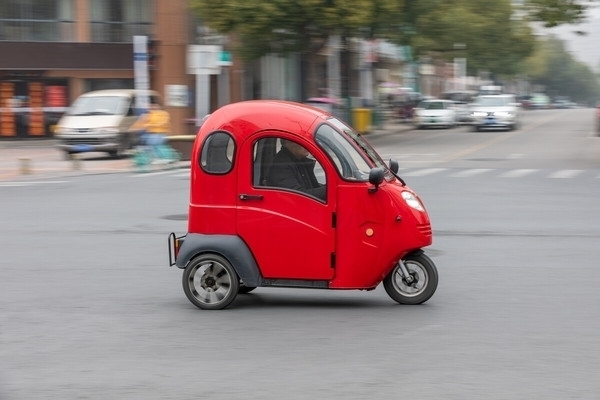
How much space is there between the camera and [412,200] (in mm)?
8562

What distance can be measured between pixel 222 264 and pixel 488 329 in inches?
87.6

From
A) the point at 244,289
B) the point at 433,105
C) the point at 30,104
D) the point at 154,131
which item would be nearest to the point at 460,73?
the point at 433,105

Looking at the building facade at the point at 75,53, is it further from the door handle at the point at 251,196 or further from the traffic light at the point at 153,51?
the door handle at the point at 251,196

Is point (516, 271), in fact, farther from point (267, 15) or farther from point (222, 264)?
point (267, 15)

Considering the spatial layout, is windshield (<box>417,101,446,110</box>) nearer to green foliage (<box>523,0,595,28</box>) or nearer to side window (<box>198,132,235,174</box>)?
green foliage (<box>523,0,595,28</box>)

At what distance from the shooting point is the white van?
29531 mm

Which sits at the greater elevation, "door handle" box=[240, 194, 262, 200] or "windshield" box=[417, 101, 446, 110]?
"door handle" box=[240, 194, 262, 200]

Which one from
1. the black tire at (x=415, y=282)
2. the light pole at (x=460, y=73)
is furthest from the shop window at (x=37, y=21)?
the light pole at (x=460, y=73)

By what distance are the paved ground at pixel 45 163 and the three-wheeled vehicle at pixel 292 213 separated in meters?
16.7

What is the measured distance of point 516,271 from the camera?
34.9 feet

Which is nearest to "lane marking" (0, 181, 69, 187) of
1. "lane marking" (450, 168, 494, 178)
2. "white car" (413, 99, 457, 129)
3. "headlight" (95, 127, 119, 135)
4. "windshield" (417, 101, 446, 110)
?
"headlight" (95, 127, 119, 135)

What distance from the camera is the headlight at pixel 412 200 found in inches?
335

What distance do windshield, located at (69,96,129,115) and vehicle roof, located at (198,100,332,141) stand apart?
22.3 m

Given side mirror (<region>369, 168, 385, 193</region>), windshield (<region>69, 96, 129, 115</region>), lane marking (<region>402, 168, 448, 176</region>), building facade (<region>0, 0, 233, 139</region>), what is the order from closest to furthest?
side mirror (<region>369, 168, 385, 193</region>) → lane marking (<region>402, 168, 448, 176</region>) → windshield (<region>69, 96, 129, 115</region>) → building facade (<region>0, 0, 233, 139</region>)
